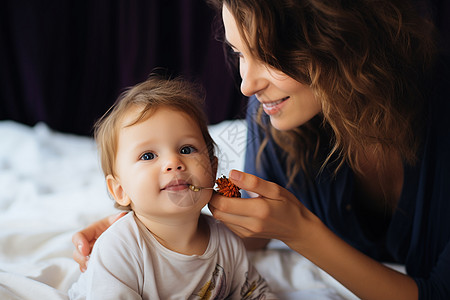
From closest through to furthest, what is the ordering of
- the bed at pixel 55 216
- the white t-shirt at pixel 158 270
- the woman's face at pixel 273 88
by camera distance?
the white t-shirt at pixel 158 270 → the woman's face at pixel 273 88 → the bed at pixel 55 216

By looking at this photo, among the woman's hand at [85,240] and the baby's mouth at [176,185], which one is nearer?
the baby's mouth at [176,185]

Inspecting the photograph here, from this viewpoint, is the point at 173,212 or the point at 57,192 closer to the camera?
the point at 173,212

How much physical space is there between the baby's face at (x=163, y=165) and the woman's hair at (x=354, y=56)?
0.24 meters

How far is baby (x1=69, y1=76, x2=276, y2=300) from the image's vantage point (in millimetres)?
816

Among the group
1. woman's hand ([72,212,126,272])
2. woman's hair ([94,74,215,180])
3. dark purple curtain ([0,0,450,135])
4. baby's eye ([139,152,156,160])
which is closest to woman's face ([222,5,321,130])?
woman's hair ([94,74,215,180])

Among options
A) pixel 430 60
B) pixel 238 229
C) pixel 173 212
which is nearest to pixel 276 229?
pixel 238 229

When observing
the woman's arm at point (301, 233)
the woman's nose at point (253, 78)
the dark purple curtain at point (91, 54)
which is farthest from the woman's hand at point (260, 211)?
the dark purple curtain at point (91, 54)

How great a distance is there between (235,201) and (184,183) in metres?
0.11

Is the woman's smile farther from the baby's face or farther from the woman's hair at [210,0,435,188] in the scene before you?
the baby's face

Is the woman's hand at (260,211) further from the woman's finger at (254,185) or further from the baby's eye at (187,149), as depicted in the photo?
the baby's eye at (187,149)

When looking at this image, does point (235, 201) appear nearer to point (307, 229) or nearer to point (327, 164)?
point (307, 229)

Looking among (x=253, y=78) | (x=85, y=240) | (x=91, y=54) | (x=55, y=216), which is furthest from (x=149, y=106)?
(x=91, y=54)

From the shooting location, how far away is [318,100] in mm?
967

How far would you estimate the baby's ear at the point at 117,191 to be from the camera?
89 cm
